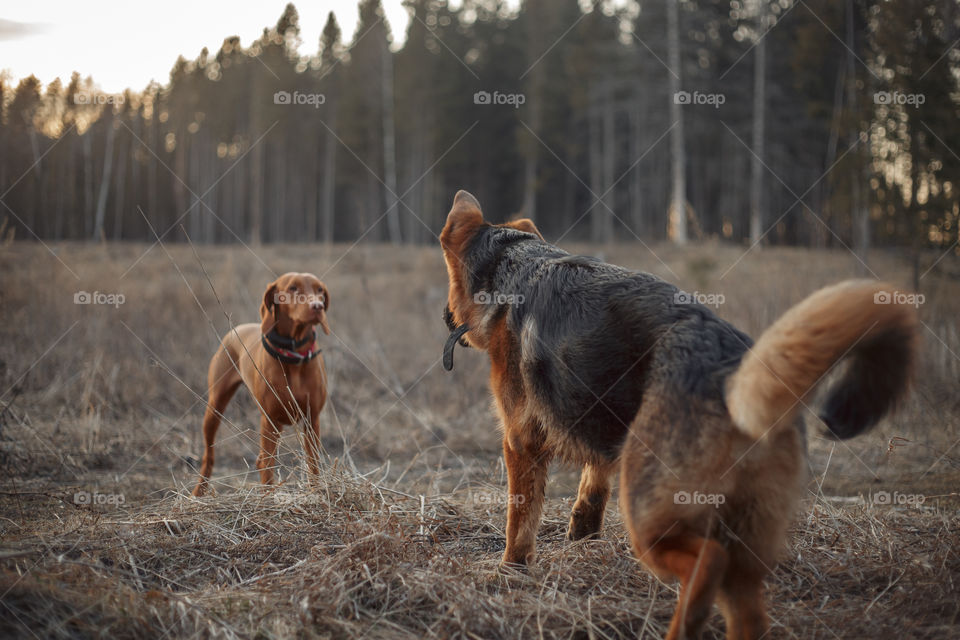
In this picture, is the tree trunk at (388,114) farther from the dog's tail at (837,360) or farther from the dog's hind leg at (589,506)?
the dog's tail at (837,360)

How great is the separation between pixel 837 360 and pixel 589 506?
204 cm

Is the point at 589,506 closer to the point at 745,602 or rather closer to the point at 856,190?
the point at 745,602

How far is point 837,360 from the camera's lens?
2154 mm

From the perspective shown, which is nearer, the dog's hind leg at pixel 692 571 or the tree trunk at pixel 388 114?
the dog's hind leg at pixel 692 571

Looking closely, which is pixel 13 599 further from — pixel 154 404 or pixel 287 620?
pixel 154 404

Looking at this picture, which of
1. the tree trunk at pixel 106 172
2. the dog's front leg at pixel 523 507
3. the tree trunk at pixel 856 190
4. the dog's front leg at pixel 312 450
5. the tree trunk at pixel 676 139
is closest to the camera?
the dog's front leg at pixel 523 507

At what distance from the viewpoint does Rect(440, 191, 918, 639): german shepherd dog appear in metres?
2.19

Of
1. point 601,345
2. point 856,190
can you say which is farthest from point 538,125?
point 601,345

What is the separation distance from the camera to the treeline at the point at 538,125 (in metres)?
20.2

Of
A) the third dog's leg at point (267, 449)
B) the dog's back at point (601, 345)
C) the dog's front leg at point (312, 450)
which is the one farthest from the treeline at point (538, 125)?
the dog's back at point (601, 345)

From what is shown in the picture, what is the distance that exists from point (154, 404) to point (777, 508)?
7.91 metres

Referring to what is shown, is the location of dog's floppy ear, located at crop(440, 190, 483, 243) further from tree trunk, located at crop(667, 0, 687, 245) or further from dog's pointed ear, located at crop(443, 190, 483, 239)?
tree trunk, located at crop(667, 0, 687, 245)

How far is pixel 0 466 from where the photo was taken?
5145 millimetres

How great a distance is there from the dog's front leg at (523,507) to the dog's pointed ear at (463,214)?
4.99 feet
